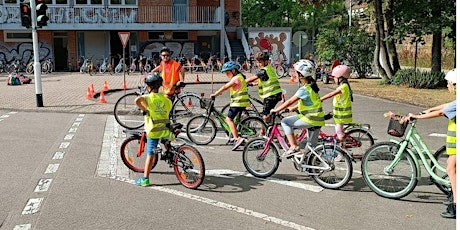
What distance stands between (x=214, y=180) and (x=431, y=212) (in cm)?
283

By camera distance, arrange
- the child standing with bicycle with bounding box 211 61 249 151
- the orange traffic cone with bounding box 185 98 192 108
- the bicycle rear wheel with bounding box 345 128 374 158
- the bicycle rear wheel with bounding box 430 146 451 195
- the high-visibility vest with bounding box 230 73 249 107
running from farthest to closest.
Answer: the orange traffic cone with bounding box 185 98 192 108, the high-visibility vest with bounding box 230 73 249 107, the child standing with bicycle with bounding box 211 61 249 151, the bicycle rear wheel with bounding box 345 128 374 158, the bicycle rear wheel with bounding box 430 146 451 195

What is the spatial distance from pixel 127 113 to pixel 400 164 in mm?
8532

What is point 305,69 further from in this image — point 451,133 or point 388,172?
point 451,133

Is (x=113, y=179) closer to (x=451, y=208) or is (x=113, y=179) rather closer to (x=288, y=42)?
(x=451, y=208)

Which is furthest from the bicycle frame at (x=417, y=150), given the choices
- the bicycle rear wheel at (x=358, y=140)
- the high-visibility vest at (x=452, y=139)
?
the bicycle rear wheel at (x=358, y=140)

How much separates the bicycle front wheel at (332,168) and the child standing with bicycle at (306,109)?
28 centimetres

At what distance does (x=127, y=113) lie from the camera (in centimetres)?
1288

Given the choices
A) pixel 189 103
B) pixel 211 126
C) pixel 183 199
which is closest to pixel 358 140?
pixel 211 126

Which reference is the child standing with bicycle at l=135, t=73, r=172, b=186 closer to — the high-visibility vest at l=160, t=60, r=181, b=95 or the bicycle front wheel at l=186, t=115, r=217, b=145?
the bicycle front wheel at l=186, t=115, r=217, b=145

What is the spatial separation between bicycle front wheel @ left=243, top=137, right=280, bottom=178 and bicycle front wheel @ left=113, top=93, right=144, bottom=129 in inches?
193

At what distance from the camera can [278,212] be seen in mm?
5461

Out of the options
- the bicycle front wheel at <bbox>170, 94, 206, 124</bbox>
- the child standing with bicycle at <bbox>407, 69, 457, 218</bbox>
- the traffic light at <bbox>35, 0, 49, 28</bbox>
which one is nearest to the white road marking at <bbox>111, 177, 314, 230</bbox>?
the child standing with bicycle at <bbox>407, 69, 457, 218</bbox>

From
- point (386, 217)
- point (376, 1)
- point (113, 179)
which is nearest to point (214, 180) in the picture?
point (113, 179)

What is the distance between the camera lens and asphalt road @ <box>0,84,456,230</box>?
5152 millimetres
